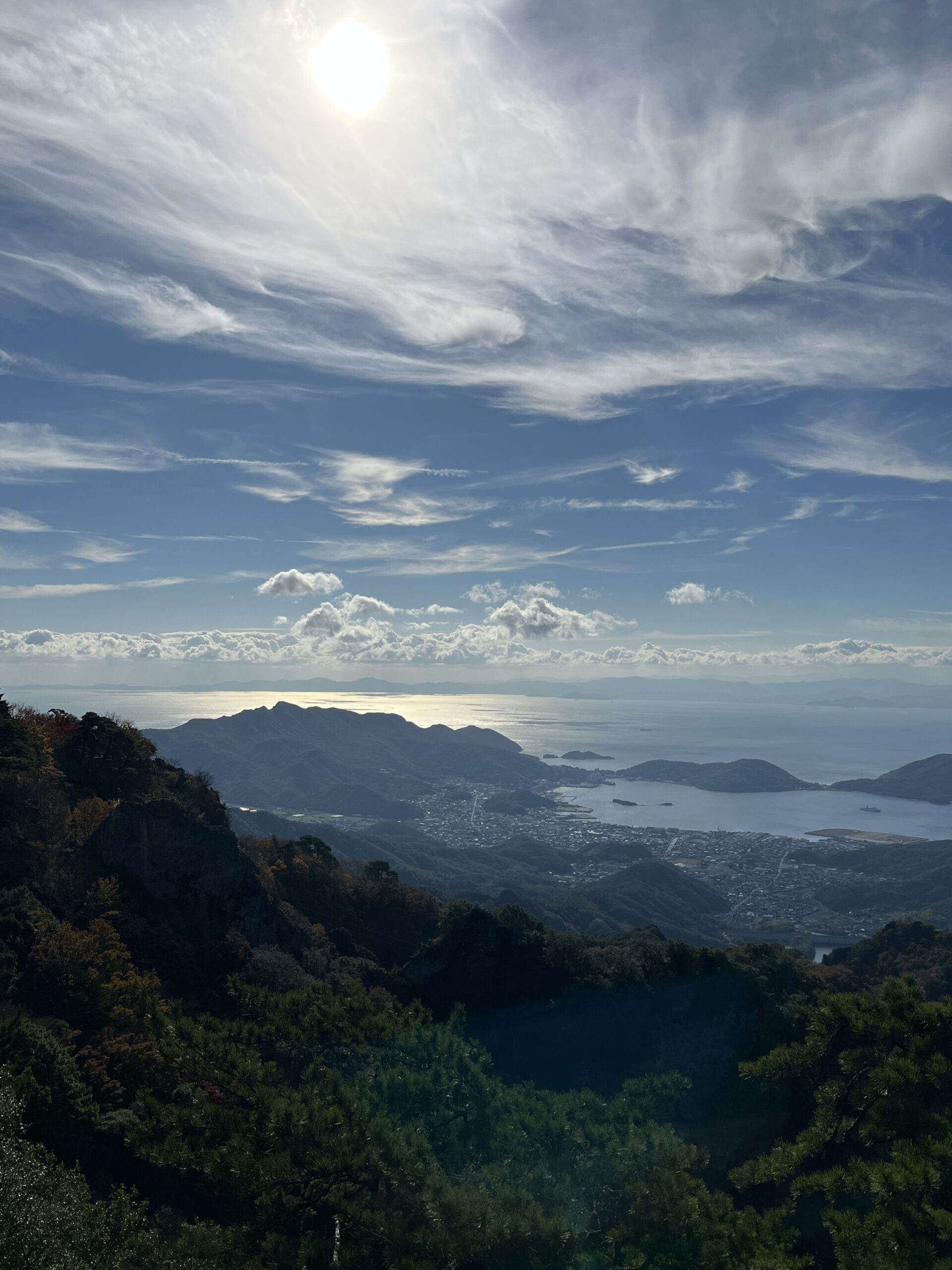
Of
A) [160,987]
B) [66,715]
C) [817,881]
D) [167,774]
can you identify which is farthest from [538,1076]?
[817,881]

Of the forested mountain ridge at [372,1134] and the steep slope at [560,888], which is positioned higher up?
the forested mountain ridge at [372,1134]

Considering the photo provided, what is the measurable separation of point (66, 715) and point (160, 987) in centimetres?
3504

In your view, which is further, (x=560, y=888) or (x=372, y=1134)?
(x=560, y=888)

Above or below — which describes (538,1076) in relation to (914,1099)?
below

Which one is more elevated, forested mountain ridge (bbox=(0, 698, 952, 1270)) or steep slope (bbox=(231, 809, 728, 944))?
forested mountain ridge (bbox=(0, 698, 952, 1270))

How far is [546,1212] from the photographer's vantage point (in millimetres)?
19859

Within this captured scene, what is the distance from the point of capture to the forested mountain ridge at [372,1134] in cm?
1783

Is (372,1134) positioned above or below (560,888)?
above

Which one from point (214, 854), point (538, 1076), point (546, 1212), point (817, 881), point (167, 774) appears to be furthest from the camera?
point (817, 881)

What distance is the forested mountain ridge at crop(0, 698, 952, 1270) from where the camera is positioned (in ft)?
58.5

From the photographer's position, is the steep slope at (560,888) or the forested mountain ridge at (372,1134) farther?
the steep slope at (560,888)

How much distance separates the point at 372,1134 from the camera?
68.8ft

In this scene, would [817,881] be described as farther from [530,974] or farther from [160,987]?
[160,987]

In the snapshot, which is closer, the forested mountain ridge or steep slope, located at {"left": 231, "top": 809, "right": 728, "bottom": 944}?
the forested mountain ridge
